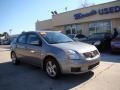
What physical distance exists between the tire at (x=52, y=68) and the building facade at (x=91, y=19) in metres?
16.1

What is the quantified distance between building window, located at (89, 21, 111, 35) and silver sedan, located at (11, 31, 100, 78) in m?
15.7

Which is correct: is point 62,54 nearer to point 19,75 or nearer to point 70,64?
point 70,64

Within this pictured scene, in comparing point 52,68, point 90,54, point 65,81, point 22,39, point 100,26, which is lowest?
point 65,81

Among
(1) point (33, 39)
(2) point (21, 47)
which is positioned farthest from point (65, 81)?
(2) point (21, 47)

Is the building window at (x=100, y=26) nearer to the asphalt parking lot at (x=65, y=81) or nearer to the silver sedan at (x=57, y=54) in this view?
the asphalt parking lot at (x=65, y=81)

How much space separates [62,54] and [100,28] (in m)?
18.2

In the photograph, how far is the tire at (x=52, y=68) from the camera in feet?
20.1

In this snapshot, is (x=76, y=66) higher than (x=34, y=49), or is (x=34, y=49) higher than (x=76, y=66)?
(x=34, y=49)

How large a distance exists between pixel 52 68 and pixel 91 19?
59.0 ft

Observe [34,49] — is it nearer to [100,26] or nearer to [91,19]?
[91,19]

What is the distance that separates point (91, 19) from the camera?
23.4m

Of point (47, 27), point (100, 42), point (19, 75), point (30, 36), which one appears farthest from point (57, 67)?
point (47, 27)

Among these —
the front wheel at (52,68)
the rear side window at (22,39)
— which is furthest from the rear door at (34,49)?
the front wheel at (52,68)

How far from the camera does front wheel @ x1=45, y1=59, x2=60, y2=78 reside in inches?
242
